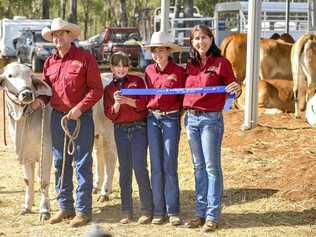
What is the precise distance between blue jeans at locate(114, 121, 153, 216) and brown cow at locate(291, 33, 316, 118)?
6.94 metres

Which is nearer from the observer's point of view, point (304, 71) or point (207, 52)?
point (207, 52)

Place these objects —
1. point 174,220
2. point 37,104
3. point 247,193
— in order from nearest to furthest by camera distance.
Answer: point 174,220
point 37,104
point 247,193

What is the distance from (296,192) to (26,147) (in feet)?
9.70

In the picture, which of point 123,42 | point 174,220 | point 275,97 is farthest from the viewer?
point 123,42

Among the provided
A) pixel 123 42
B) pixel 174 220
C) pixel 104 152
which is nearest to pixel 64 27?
pixel 104 152

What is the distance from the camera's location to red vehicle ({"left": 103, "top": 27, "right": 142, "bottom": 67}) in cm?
3019

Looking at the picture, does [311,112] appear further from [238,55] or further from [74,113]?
[74,113]

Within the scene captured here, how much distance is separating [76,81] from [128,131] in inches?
27.1

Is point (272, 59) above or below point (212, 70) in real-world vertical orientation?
below

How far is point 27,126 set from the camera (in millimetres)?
7184

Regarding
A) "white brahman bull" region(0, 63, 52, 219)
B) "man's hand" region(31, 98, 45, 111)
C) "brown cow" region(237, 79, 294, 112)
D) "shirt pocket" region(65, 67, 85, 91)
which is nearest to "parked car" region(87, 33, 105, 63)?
"brown cow" region(237, 79, 294, 112)

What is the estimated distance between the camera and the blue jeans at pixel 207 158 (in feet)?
21.6

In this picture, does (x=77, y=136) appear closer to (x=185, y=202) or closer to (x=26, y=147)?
(x=26, y=147)

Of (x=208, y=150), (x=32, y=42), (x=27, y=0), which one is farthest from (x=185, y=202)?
(x=27, y=0)
